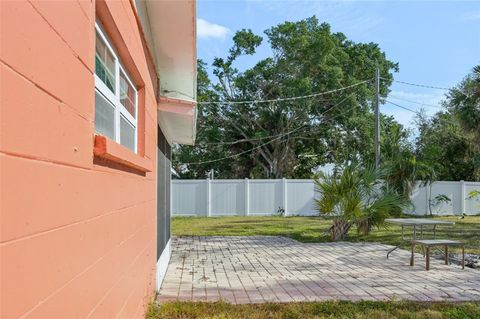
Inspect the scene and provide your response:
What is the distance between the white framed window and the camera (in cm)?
309

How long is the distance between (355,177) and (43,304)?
12.8 metres

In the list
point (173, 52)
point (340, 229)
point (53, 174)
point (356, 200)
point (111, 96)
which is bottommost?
point (340, 229)

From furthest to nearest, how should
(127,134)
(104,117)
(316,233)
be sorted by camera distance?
1. (316,233)
2. (127,134)
3. (104,117)

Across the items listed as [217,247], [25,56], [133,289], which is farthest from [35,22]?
[217,247]

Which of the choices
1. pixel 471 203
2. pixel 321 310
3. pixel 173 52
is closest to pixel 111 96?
→ pixel 173 52

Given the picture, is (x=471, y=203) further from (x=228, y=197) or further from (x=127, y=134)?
(x=127, y=134)

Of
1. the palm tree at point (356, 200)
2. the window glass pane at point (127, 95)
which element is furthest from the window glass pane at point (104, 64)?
the palm tree at point (356, 200)

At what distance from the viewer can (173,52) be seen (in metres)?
6.27

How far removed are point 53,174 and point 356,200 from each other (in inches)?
483

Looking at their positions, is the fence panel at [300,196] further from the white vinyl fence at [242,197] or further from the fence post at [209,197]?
the fence post at [209,197]

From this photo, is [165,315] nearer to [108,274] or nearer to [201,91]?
[108,274]

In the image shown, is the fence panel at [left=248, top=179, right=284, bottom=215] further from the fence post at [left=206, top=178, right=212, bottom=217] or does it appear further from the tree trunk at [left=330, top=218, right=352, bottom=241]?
the tree trunk at [left=330, top=218, right=352, bottom=241]

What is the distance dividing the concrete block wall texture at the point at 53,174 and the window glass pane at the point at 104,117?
0.30 meters

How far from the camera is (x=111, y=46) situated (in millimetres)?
3455
